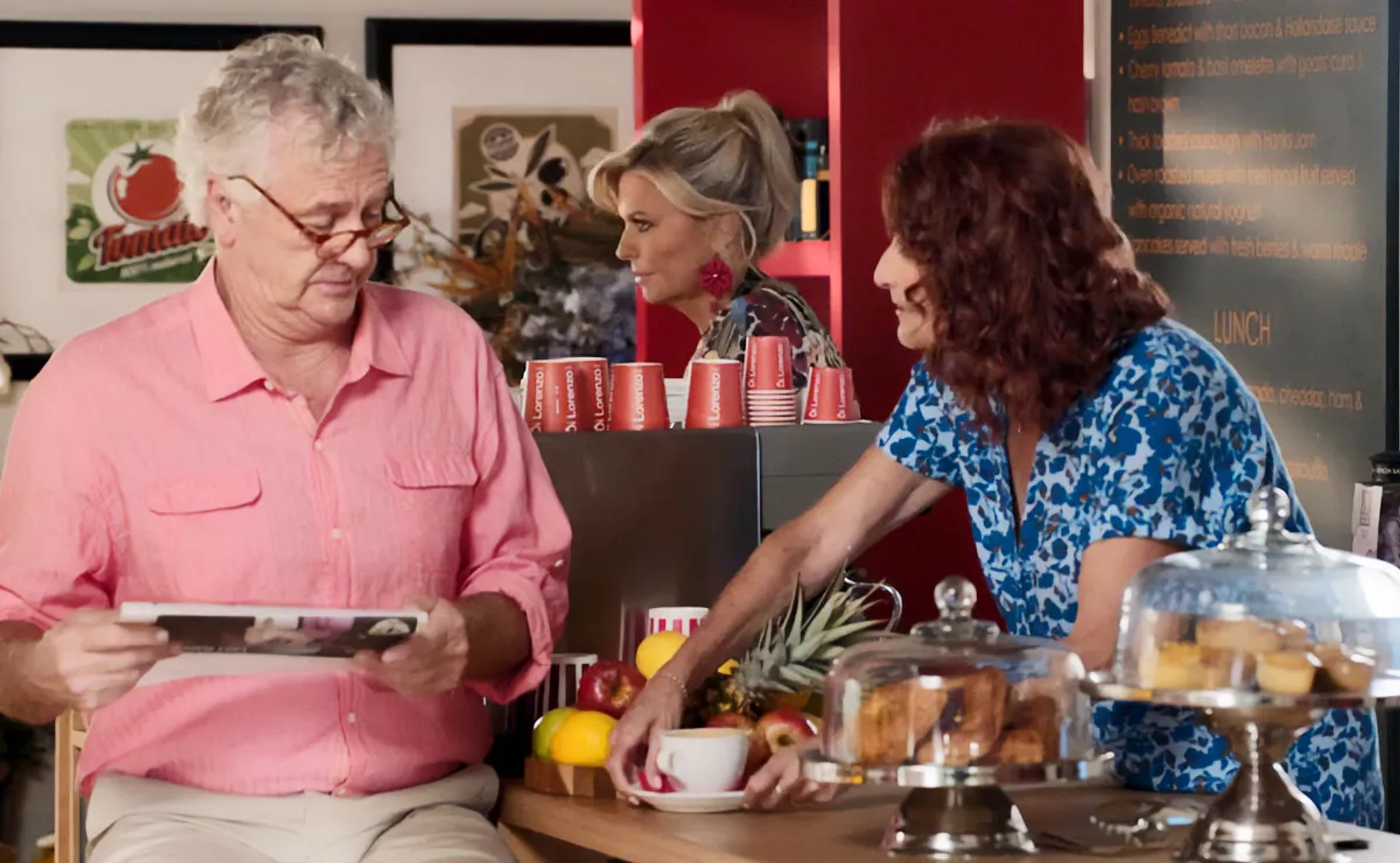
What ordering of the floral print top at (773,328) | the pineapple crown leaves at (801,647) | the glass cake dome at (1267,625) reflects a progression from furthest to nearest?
the floral print top at (773,328) < the pineapple crown leaves at (801,647) < the glass cake dome at (1267,625)

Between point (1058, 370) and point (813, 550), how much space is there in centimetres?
51

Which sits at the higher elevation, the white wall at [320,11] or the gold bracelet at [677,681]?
the white wall at [320,11]

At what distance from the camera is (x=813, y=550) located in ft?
8.76

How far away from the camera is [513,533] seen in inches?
98.4

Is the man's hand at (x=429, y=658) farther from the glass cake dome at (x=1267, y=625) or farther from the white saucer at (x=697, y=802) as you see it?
the glass cake dome at (x=1267, y=625)

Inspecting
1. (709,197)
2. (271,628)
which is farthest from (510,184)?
(271,628)

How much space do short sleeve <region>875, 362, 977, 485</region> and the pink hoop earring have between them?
1.66m

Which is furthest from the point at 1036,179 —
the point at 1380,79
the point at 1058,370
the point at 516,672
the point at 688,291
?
the point at 688,291

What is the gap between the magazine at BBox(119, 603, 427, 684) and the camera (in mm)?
1953

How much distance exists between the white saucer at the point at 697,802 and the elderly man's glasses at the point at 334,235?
2.29 ft

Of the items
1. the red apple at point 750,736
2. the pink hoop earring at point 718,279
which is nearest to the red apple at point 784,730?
the red apple at point 750,736

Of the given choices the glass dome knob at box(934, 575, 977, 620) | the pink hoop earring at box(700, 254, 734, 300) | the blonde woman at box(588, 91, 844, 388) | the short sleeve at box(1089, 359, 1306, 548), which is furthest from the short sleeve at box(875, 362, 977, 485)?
the pink hoop earring at box(700, 254, 734, 300)

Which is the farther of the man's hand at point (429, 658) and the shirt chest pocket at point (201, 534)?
the shirt chest pocket at point (201, 534)

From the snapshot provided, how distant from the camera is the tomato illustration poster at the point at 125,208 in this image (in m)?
5.26
